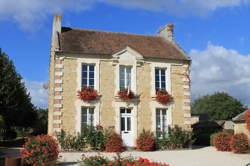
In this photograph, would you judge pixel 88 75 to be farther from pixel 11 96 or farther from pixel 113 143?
pixel 11 96

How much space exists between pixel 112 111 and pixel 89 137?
1.76m

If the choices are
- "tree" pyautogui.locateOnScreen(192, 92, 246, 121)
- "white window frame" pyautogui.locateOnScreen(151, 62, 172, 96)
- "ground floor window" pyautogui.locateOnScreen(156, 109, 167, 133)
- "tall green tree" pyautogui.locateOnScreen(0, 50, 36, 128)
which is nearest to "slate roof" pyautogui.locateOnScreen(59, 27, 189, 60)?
"white window frame" pyautogui.locateOnScreen(151, 62, 172, 96)

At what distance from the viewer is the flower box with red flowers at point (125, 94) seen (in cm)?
1488

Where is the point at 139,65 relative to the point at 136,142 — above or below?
above

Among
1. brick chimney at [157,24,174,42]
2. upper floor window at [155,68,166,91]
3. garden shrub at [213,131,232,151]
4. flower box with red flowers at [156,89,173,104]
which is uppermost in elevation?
brick chimney at [157,24,174,42]

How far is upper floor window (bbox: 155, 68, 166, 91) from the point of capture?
16.0 m

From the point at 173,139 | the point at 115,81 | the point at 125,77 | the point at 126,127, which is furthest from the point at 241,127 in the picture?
the point at 115,81

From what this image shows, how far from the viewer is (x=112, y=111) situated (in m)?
Answer: 14.9

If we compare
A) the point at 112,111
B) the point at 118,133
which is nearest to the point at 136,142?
the point at 118,133

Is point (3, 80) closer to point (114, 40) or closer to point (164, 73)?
point (114, 40)

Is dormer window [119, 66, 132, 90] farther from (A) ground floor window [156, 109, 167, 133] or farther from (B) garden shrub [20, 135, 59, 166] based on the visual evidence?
(B) garden shrub [20, 135, 59, 166]

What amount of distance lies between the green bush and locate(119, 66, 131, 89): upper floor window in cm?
319

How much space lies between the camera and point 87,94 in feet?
47.0

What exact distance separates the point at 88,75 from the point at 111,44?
7.98ft
